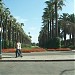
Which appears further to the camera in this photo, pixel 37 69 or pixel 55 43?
pixel 55 43

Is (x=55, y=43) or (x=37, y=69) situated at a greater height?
(x=55, y=43)

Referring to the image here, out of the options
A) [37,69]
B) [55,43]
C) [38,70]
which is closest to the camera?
[38,70]

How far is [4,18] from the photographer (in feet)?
267

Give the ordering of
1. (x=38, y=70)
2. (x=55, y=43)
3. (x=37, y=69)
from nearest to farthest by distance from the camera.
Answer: (x=38, y=70)
(x=37, y=69)
(x=55, y=43)

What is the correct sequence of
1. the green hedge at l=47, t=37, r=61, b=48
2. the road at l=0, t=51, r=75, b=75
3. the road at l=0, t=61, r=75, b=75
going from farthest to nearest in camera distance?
1. the green hedge at l=47, t=37, r=61, b=48
2. the road at l=0, t=51, r=75, b=75
3. the road at l=0, t=61, r=75, b=75

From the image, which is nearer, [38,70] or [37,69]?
[38,70]

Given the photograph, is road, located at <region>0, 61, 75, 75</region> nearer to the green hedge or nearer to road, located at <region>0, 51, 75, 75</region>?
road, located at <region>0, 51, 75, 75</region>

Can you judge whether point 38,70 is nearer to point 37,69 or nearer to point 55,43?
point 37,69

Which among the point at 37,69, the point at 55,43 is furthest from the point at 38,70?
the point at 55,43

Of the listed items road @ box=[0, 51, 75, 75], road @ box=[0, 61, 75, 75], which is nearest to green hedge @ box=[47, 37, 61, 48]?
road @ box=[0, 51, 75, 75]

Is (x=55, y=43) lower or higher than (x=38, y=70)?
higher

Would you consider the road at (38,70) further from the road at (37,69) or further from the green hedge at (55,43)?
the green hedge at (55,43)

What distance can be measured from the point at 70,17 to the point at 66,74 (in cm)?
A: 8809

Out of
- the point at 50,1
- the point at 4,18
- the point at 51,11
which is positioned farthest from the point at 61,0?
the point at 4,18
